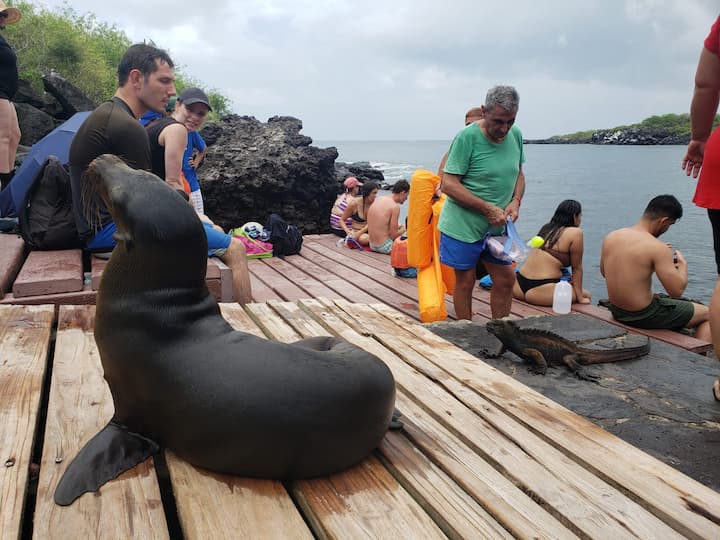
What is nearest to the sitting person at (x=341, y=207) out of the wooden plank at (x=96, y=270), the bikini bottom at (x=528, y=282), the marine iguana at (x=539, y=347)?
the bikini bottom at (x=528, y=282)

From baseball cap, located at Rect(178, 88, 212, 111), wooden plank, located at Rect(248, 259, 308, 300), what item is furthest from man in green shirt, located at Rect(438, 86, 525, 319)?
baseball cap, located at Rect(178, 88, 212, 111)

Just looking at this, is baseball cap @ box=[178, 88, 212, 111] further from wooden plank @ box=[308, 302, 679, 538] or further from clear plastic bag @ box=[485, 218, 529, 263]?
wooden plank @ box=[308, 302, 679, 538]

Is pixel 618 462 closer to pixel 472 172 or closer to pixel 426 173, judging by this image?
pixel 472 172

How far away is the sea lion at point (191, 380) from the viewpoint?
1.72m

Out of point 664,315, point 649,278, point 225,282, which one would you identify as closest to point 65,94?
point 225,282

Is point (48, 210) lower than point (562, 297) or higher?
higher

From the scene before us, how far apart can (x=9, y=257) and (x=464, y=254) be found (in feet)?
11.4

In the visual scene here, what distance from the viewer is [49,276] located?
3.68m

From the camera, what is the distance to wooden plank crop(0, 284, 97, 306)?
11.6 feet

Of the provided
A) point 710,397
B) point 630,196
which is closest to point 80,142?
point 710,397

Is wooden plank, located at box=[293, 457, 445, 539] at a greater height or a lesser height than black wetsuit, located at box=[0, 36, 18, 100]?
lesser

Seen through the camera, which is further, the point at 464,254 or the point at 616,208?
the point at 616,208

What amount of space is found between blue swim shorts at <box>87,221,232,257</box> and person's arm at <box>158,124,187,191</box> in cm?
47

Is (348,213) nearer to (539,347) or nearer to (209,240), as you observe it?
(209,240)
